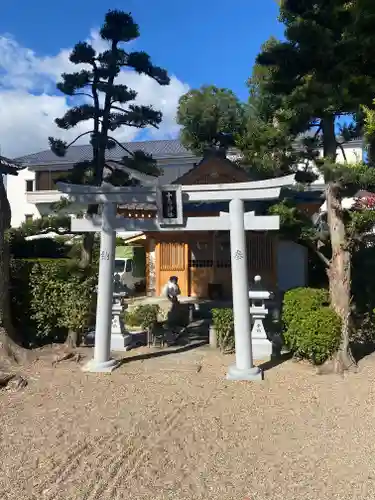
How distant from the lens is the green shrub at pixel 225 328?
8.91m

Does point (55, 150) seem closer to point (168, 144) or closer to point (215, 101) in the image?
point (215, 101)

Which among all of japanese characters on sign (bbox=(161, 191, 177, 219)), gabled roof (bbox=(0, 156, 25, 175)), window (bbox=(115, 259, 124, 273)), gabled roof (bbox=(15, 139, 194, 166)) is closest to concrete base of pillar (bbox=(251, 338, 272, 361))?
japanese characters on sign (bbox=(161, 191, 177, 219))

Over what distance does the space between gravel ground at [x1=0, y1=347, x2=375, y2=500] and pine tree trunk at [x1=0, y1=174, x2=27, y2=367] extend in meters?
0.71

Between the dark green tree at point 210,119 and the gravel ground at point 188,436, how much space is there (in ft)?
42.9

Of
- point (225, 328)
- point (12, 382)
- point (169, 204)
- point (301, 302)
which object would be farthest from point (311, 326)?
point (12, 382)

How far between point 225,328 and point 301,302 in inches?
77.1

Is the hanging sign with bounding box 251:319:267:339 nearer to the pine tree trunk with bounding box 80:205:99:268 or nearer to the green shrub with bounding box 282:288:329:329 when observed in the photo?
the green shrub with bounding box 282:288:329:329

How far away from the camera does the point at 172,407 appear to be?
5762mm

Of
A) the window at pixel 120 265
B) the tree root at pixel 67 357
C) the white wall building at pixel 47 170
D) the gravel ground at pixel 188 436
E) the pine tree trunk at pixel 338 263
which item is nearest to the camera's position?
the gravel ground at pixel 188 436

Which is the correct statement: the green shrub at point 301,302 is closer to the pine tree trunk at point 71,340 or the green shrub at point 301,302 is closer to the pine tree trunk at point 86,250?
the pine tree trunk at point 86,250

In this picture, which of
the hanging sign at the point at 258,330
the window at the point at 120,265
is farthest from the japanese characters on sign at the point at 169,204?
the window at the point at 120,265

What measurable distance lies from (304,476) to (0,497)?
8.49 feet

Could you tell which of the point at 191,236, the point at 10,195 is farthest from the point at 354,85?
the point at 10,195

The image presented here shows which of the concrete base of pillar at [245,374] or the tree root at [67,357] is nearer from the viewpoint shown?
the concrete base of pillar at [245,374]
